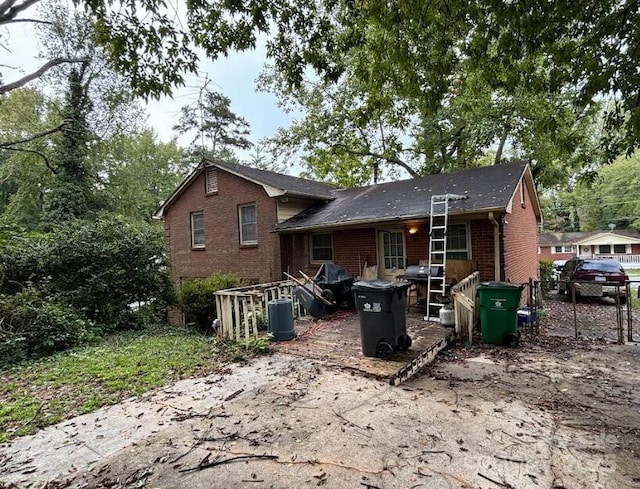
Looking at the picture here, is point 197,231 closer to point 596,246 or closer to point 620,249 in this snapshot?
point 596,246

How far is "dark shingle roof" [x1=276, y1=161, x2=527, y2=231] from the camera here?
9.30 metres

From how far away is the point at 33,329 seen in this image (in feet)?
25.2

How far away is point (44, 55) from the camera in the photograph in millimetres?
18516

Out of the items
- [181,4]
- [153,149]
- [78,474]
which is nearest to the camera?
[78,474]

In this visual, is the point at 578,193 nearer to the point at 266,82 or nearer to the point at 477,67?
the point at 266,82

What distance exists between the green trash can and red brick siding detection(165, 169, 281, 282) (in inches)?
288

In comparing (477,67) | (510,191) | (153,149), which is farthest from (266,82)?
(477,67)

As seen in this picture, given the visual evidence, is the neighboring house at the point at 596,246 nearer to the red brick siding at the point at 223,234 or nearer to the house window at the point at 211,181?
the red brick siding at the point at 223,234

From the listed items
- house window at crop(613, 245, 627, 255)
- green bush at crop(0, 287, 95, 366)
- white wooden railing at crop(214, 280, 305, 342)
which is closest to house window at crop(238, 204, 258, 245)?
white wooden railing at crop(214, 280, 305, 342)

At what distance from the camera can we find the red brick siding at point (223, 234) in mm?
13000

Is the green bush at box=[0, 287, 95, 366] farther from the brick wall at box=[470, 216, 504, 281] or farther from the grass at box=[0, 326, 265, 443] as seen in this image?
the brick wall at box=[470, 216, 504, 281]

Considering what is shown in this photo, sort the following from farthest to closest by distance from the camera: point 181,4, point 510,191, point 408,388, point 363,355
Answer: point 510,191
point 363,355
point 408,388
point 181,4

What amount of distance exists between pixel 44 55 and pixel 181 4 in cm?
2044

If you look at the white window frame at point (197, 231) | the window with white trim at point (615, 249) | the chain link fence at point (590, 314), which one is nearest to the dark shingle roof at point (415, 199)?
the chain link fence at point (590, 314)
